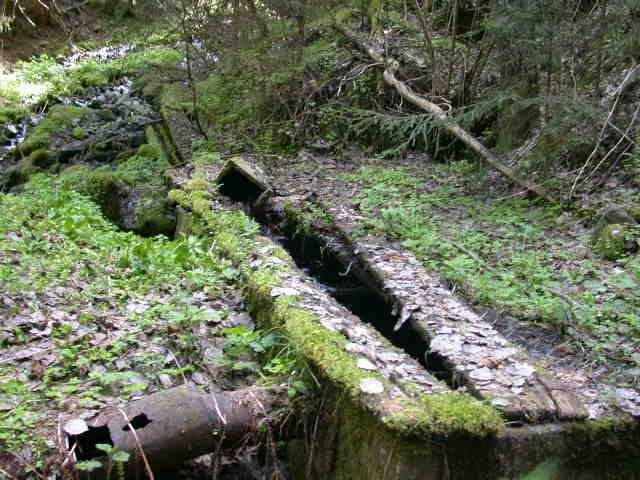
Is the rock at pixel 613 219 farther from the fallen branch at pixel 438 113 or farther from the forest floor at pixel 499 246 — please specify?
the fallen branch at pixel 438 113

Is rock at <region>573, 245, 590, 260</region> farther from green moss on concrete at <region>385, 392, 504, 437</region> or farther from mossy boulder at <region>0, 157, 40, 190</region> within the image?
mossy boulder at <region>0, 157, 40, 190</region>

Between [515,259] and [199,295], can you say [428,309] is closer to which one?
[515,259]

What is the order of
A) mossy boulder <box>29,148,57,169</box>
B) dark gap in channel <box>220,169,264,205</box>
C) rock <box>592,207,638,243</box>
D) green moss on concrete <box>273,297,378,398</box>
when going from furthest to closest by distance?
mossy boulder <box>29,148,57,169</box> → dark gap in channel <box>220,169,264,205</box> → rock <box>592,207,638,243</box> → green moss on concrete <box>273,297,378,398</box>

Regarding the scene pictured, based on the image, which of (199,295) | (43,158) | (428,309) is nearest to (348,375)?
(428,309)

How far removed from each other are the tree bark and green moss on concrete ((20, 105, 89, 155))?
10.3m

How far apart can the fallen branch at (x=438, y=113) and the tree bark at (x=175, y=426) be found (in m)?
5.28

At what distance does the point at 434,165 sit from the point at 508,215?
288 cm

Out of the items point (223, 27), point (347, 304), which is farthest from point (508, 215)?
point (223, 27)

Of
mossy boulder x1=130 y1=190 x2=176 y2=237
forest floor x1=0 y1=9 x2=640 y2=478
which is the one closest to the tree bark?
forest floor x1=0 y1=9 x2=640 y2=478

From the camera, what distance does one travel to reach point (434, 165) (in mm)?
9883

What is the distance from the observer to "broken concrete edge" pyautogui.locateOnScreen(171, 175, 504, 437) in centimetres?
290

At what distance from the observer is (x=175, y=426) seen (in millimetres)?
3125

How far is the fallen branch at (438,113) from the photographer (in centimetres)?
760

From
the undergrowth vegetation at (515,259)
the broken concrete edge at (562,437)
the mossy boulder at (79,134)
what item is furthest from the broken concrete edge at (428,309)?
the mossy boulder at (79,134)
